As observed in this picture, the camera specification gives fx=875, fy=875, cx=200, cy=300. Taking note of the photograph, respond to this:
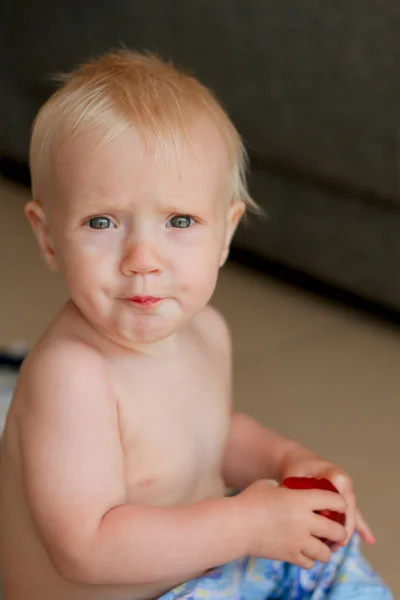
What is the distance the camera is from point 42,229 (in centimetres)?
63

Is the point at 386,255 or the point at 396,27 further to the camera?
the point at 386,255

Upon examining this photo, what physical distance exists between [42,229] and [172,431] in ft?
0.57

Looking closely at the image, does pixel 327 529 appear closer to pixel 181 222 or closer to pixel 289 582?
pixel 289 582

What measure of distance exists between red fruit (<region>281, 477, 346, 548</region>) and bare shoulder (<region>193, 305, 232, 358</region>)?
13 centimetres

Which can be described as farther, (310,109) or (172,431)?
(310,109)

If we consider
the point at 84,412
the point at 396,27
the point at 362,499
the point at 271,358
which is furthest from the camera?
the point at 271,358

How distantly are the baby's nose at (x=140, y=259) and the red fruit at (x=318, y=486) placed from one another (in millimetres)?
196

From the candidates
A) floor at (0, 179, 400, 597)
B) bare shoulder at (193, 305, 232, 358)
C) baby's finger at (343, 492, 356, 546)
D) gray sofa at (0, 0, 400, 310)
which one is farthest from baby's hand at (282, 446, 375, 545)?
gray sofa at (0, 0, 400, 310)

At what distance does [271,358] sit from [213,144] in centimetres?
73

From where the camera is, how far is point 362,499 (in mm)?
986

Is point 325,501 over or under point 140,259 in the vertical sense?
under

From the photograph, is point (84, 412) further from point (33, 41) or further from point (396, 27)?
point (33, 41)

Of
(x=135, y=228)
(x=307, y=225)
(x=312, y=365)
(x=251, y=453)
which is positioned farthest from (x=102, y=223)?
(x=307, y=225)

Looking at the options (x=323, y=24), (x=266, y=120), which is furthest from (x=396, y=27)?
(x=266, y=120)
